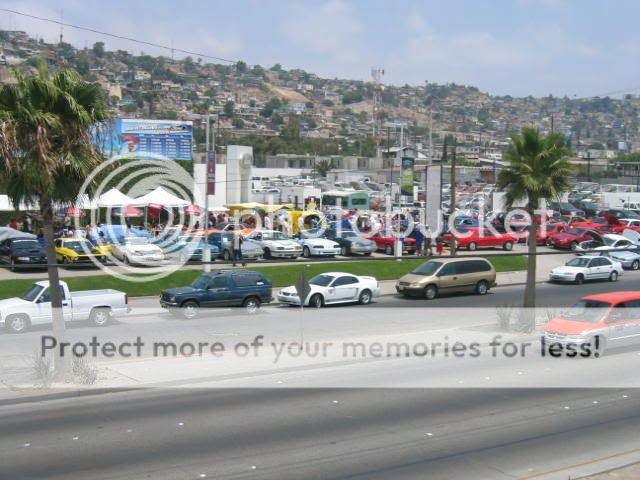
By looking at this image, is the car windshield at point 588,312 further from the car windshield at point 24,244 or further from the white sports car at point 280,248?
the car windshield at point 24,244

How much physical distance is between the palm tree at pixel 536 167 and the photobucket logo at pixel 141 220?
11386 millimetres

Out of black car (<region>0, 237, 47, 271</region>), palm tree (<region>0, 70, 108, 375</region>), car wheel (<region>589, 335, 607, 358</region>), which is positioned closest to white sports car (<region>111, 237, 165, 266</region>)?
black car (<region>0, 237, 47, 271</region>)

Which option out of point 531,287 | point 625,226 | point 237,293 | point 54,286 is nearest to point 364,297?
point 237,293

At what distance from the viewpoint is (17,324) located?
23359 mm

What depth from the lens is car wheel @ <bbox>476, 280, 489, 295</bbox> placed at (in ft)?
107

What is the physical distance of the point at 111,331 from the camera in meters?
23.9

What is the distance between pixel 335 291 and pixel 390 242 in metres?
13.0

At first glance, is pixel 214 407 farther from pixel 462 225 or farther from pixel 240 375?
pixel 462 225

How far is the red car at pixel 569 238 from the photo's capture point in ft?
147

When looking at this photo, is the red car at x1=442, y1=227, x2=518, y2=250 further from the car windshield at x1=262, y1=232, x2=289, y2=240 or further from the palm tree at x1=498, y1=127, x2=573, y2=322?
the palm tree at x1=498, y1=127, x2=573, y2=322

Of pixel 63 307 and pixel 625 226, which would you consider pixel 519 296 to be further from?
pixel 625 226

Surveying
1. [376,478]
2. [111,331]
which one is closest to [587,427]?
[376,478]

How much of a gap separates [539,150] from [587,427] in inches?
524

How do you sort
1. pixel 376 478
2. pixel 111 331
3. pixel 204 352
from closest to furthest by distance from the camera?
pixel 376 478 < pixel 204 352 < pixel 111 331
